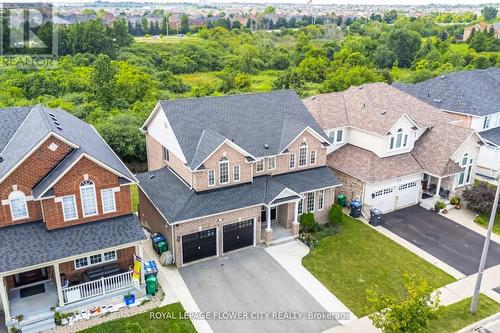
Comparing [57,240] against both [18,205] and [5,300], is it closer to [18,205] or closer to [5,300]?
[18,205]

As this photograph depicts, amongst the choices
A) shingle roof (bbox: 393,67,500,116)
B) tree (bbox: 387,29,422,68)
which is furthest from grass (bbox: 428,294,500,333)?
tree (bbox: 387,29,422,68)

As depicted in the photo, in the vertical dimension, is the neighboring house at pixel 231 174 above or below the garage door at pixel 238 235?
above

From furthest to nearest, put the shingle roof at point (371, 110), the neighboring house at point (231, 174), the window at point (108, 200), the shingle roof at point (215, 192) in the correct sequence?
1. the shingle roof at point (371, 110)
2. the neighboring house at point (231, 174)
3. the shingle roof at point (215, 192)
4. the window at point (108, 200)

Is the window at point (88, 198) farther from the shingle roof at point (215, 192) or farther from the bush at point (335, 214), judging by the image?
the bush at point (335, 214)

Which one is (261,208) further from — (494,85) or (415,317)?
(494,85)

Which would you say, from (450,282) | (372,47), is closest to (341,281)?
(450,282)

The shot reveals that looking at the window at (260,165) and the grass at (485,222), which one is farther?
the grass at (485,222)

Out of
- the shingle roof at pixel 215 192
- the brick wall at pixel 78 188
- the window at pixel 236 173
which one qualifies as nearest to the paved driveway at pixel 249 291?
the shingle roof at pixel 215 192
